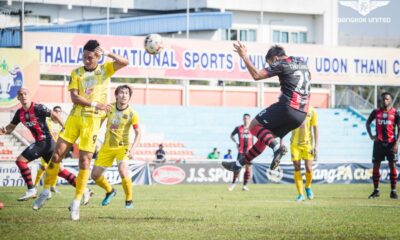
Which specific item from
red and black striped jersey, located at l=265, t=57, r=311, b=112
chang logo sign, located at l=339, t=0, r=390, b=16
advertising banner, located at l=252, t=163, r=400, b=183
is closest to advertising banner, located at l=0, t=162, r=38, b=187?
advertising banner, located at l=252, t=163, r=400, b=183

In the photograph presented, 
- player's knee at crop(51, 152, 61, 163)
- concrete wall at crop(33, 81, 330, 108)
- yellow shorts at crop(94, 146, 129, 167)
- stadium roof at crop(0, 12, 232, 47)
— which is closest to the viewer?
player's knee at crop(51, 152, 61, 163)

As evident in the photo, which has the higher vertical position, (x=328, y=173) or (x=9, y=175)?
(x=9, y=175)

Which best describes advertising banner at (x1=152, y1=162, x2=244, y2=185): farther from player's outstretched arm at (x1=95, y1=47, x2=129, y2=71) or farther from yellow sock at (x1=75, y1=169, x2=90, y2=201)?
player's outstretched arm at (x1=95, y1=47, x2=129, y2=71)

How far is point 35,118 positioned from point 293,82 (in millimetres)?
6235

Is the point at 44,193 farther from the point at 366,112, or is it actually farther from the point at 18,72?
the point at 366,112

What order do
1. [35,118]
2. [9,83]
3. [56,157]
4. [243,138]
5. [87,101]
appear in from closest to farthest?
[87,101] < [56,157] < [35,118] < [243,138] < [9,83]

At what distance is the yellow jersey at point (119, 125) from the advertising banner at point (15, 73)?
18638 millimetres

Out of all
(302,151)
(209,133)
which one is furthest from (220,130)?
(302,151)

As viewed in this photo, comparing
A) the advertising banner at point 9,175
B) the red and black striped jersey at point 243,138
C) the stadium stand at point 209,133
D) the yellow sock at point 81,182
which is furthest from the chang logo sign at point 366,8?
the yellow sock at point 81,182

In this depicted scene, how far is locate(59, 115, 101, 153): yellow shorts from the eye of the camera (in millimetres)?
12047

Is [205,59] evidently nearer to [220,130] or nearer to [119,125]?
[220,130]

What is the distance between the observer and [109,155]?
14.9 meters

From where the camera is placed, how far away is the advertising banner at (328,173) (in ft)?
102

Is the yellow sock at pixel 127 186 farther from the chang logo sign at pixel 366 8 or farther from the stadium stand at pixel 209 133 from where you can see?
the chang logo sign at pixel 366 8
